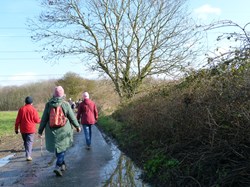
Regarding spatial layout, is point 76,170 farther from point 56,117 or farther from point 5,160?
point 5,160

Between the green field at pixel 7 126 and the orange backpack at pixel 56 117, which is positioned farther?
the green field at pixel 7 126

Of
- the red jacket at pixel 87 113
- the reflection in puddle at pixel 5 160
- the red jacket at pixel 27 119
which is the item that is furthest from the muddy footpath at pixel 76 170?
the red jacket at pixel 87 113

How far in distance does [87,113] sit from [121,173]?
18.4 feet

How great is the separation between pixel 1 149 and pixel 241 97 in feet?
34.6

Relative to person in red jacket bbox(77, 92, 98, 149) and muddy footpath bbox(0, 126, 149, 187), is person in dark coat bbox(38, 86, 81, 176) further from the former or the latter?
person in red jacket bbox(77, 92, 98, 149)

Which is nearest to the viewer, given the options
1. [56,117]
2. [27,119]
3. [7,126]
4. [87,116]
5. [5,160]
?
[56,117]

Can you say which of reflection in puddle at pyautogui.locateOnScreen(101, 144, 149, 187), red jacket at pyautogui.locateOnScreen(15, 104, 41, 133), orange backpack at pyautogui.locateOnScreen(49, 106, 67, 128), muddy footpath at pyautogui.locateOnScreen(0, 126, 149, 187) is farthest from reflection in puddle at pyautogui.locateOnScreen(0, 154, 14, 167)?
reflection in puddle at pyautogui.locateOnScreen(101, 144, 149, 187)

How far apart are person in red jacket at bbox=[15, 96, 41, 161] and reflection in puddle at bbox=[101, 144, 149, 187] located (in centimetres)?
259

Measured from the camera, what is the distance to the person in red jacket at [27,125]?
1105cm

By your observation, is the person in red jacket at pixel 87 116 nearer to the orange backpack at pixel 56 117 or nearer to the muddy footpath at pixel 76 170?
the muddy footpath at pixel 76 170

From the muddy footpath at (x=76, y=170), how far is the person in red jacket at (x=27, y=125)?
1.37 ft

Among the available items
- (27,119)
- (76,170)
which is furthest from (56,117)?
(27,119)

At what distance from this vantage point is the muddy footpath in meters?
7.58

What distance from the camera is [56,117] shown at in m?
8.46
